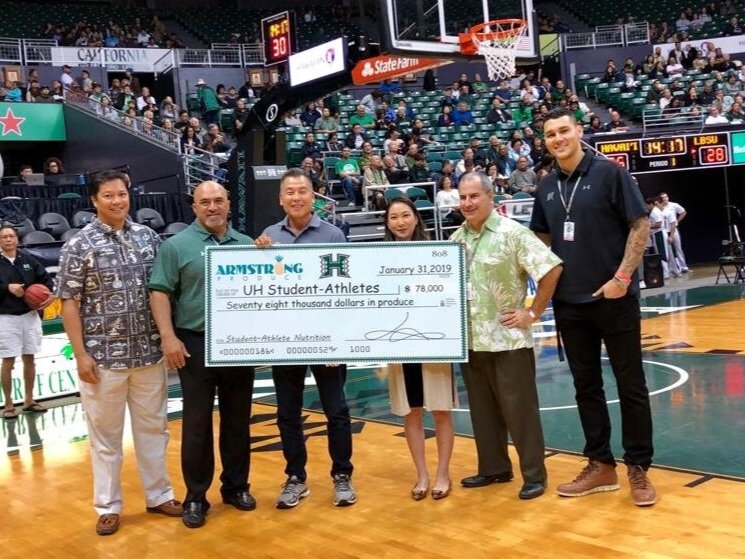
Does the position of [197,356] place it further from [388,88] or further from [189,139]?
[388,88]

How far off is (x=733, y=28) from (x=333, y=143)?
1433 centimetres

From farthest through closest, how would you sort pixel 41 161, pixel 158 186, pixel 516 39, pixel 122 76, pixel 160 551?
pixel 122 76 → pixel 41 161 → pixel 158 186 → pixel 516 39 → pixel 160 551

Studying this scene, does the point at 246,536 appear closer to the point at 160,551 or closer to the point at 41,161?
the point at 160,551

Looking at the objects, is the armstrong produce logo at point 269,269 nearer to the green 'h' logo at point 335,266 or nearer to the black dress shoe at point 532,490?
the green 'h' logo at point 335,266

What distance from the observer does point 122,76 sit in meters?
22.7

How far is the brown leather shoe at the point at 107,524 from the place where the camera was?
170 inches

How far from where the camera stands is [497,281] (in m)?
4.51

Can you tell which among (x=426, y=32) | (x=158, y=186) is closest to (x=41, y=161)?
(x=158, y=186)

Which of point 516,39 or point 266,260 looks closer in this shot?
point 266,260

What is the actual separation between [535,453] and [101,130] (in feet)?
49.9

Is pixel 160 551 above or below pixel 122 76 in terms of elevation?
below

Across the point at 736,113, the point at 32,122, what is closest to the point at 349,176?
the point at 32,122

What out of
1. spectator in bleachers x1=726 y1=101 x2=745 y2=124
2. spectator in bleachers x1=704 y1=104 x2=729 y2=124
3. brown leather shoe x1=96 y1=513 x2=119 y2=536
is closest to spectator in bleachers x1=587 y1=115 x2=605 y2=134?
spectator in bleachers x1=704 y1=104 x2=729 y2=124

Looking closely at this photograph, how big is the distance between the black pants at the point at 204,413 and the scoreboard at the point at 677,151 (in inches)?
527
